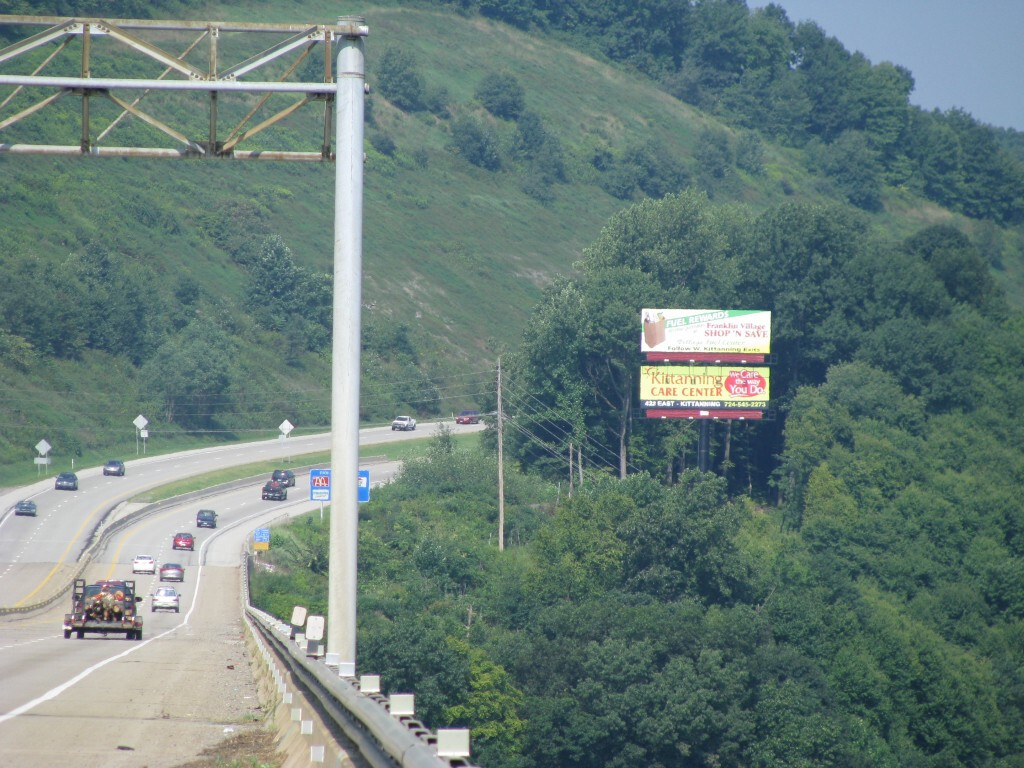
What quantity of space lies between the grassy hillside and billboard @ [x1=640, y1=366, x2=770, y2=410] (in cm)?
4617

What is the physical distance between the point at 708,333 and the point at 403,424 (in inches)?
1799

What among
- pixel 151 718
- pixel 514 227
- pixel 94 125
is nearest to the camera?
pixel 151 718

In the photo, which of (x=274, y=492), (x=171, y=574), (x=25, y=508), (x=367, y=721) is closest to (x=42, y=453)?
(x=25, y=508)

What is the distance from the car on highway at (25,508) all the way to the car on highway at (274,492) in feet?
52.1

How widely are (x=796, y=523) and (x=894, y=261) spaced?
23.8 m

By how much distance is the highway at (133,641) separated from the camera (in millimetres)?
16047

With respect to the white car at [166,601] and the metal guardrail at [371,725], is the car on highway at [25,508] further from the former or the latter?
the metal guardrail at [371,725]

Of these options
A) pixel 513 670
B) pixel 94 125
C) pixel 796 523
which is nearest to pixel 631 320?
pixel 796 523

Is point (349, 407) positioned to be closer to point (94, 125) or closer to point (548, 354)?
point (548, 354)

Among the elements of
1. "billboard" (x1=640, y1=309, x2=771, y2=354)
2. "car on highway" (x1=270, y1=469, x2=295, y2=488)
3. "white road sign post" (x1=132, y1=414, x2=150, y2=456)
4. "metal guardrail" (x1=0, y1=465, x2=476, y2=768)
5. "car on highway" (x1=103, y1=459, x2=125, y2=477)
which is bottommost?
"car on highway" (x1=270, y1=469, x2=295, y2=488)

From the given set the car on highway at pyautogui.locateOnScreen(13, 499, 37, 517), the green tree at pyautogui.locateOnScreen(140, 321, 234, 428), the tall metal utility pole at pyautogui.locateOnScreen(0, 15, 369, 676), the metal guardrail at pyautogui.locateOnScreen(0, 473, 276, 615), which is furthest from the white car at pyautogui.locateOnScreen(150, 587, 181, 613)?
the green tree at pyautogui.locateOnScreen(140, 321, 234, 428)

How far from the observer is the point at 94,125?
14288 centimetres

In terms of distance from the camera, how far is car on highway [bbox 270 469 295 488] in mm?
99312

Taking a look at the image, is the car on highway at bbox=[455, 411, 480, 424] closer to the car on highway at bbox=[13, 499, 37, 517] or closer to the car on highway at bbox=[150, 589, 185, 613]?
the car on highway at bbox=[13, 499, 37, 517]
